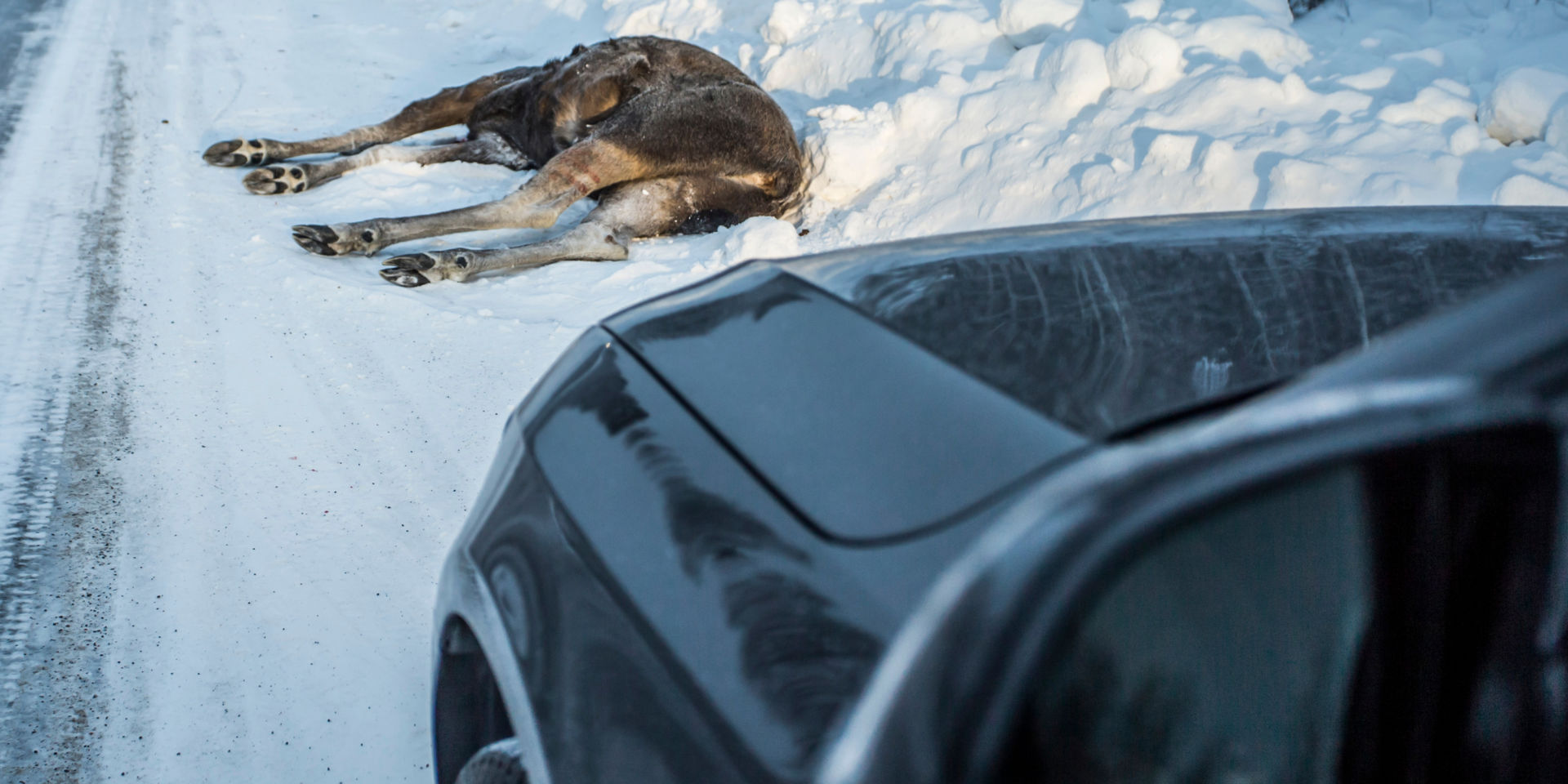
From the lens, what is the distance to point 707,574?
1147 mm

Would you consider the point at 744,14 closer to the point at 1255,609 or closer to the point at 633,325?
the point at 633,325

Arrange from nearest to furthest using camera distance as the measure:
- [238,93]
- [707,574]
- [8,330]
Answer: [707,574]
[8,330]
[238,93]

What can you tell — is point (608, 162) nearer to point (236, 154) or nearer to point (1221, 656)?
point (236, 154)

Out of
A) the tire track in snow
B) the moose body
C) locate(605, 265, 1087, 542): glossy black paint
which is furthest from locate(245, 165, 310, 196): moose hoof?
locate(605, 265, 1087, 542): glossy black paint

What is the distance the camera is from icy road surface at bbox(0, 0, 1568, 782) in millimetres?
2258

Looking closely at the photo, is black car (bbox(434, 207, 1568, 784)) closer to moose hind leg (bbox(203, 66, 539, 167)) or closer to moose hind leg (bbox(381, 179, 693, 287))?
moose hind leg (bbox(381, 179, 693, 287))

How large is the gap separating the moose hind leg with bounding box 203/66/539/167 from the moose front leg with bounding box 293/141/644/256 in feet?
3.88

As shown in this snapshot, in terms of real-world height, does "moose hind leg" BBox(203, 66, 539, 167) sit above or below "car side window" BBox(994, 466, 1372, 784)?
below

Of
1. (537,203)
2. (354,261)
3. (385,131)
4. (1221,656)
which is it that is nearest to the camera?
(1221,656)

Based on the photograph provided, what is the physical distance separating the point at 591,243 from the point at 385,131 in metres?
2.09

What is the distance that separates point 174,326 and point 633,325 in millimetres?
2870

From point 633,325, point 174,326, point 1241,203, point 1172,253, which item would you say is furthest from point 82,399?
point 1241,203

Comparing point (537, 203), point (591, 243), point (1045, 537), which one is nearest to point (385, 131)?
point (537, 203)

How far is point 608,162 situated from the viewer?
4.88m
